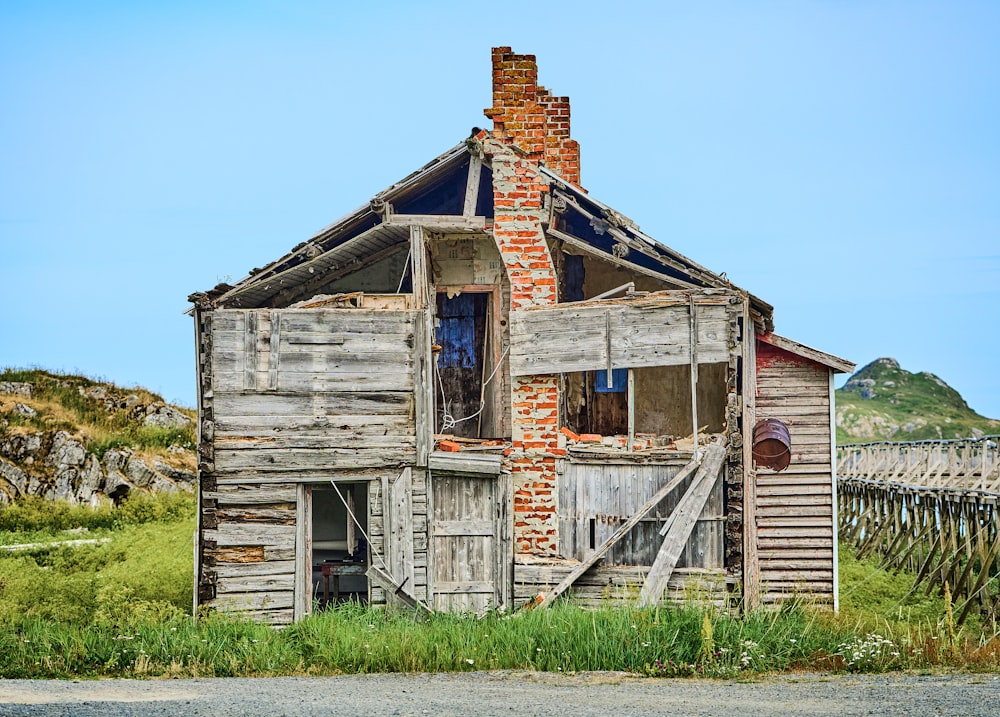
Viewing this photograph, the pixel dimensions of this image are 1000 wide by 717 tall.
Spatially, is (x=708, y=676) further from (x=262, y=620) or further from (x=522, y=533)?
(x=262, y=620)

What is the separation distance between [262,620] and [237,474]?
2.12 m

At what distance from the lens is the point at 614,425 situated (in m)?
16.5

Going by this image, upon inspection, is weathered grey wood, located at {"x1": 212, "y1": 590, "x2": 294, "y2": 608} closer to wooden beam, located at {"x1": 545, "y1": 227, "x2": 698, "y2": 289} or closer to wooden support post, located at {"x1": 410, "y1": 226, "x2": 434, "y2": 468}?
wooden support post, located at {"x1": 410, "y1": 226, "x2": 434, "y2": 468}

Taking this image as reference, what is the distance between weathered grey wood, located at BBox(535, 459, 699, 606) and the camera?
49.3ft

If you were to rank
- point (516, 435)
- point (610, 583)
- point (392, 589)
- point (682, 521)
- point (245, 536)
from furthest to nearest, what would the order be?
point (516, 435) < point (245, 536) < point (392, 589) < point (610, 583) < point (682, 521)

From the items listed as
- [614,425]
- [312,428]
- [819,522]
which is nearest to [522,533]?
[614,425]

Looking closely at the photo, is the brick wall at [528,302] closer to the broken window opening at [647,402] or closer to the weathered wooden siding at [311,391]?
the broken window opening at [647,402]

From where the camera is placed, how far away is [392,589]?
50.6 feet

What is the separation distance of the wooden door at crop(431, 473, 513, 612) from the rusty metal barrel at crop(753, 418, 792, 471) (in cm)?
368

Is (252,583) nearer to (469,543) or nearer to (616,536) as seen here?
(469,543)

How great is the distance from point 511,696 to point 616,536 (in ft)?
16.8

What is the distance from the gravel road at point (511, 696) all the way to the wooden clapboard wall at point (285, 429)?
4123 millimetres

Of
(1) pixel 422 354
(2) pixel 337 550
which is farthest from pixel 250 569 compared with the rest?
(1) pixel 422 354

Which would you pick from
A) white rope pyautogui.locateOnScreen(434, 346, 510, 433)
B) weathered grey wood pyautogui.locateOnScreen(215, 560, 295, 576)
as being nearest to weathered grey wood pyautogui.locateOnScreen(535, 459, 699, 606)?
white rope pyautogui.locateOnScreen(434, 346, 510, 433)
